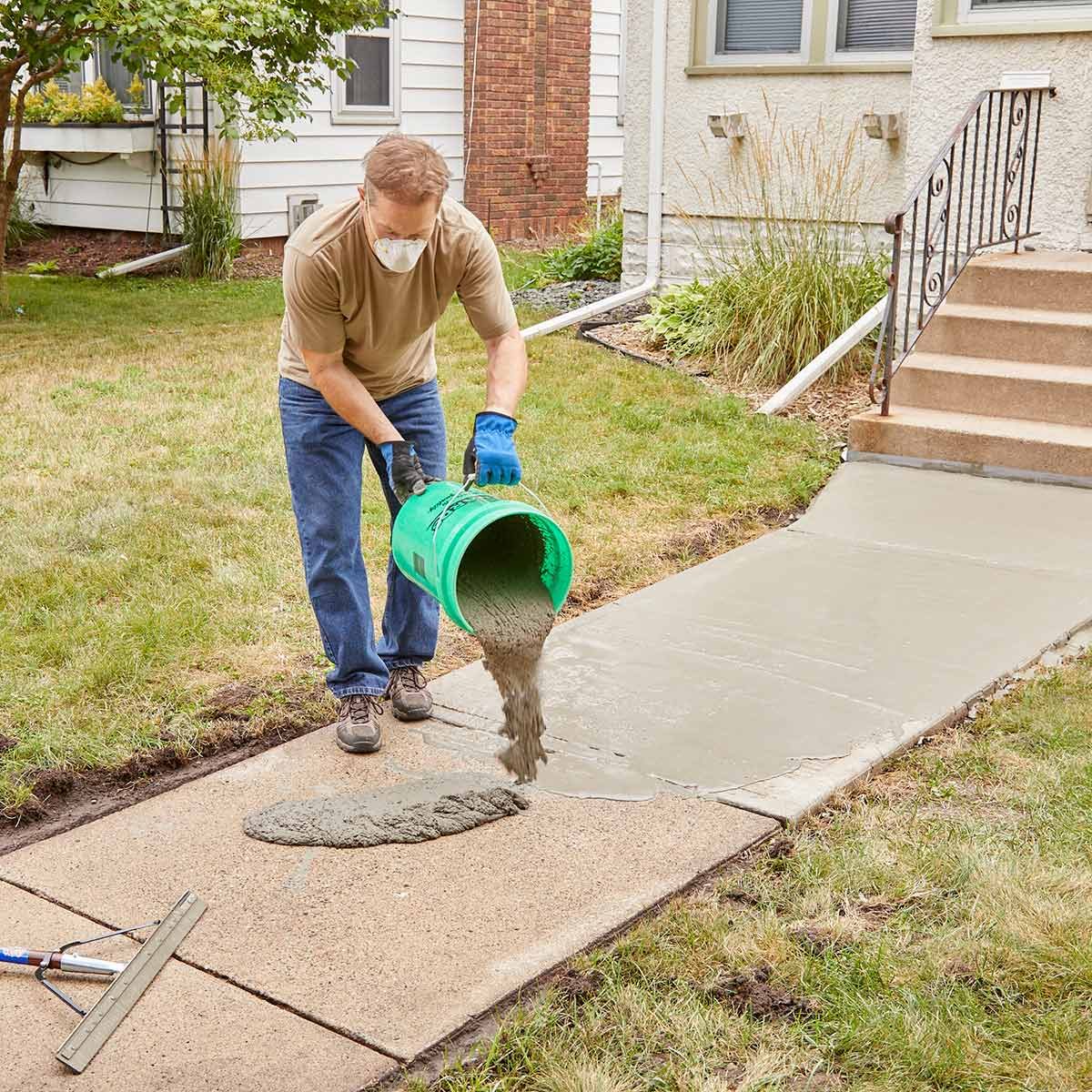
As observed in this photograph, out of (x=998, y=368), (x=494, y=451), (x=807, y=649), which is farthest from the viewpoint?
(x=998, y=368)

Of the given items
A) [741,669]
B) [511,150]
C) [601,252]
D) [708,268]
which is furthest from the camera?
[511,150]

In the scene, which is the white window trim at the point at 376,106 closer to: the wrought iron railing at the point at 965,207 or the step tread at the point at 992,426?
the wrought iron railing at the point at 965,207

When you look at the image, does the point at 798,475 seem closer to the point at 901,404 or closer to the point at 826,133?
the point at 901,404

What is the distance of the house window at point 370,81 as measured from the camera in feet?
43.5

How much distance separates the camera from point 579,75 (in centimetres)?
1545

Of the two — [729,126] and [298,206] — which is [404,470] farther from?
[298,206]

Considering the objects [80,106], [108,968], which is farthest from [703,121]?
[108,968]

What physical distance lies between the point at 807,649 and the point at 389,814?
166 centimetres

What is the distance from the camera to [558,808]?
3.48 metres

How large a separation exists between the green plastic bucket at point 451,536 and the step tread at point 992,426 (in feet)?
12.1

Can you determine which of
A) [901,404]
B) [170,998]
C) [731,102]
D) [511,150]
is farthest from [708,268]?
[170,998]

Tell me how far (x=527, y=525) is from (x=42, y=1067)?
1644mm

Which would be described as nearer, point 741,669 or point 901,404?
point 741,669

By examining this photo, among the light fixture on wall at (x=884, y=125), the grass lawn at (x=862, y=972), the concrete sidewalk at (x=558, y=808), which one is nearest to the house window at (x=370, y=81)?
the light fixture on wall at (x=884, y=125)
